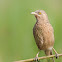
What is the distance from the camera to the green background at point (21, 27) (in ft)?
17.0

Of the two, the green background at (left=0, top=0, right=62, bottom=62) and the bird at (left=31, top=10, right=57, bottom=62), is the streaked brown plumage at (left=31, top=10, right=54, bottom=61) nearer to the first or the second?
the bird at (left=31, top=10, right=57, bottom=62)

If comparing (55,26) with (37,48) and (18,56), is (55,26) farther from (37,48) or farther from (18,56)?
(18,56)

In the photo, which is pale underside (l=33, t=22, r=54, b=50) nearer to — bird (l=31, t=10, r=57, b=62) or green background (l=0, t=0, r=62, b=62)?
bird (l=31, t=10, r=57, b=62)

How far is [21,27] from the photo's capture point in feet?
19.6

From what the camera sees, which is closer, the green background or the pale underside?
the pale underside

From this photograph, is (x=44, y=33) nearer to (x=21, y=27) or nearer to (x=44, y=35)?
(x=44, y=35)

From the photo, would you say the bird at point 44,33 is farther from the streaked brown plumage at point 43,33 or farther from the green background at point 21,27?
the green background at point 21,27

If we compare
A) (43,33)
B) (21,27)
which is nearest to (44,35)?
(43,33)

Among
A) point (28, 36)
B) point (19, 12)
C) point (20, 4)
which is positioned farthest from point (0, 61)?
point (20, 4)

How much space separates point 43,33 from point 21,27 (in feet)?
4.29

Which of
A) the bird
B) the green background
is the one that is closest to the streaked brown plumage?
the bird

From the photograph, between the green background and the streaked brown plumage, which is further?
the green background

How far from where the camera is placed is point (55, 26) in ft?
19.2

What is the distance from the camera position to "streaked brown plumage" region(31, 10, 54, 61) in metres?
4.72
